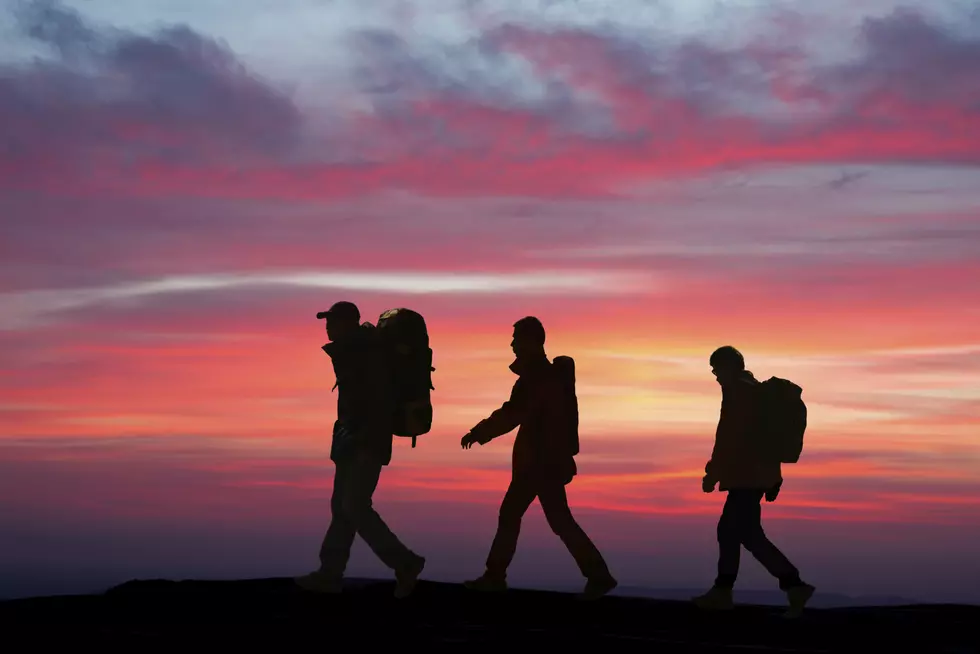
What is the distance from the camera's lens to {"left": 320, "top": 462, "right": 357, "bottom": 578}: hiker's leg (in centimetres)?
1385

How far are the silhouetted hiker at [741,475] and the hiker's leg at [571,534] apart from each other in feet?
3.55

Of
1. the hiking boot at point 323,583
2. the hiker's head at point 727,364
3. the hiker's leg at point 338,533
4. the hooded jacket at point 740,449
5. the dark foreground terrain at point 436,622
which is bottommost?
the dark foreground terrain at point 436,622

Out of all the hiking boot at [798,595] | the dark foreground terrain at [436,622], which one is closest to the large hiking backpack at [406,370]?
the dark foreground terrain at [436,622]

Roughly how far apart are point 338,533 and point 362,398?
134 centimetres

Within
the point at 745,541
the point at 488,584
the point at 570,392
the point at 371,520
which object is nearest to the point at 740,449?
the point at 745,541

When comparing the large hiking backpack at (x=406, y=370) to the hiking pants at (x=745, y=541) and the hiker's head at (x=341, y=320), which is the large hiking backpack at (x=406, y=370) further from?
the hiking pants at (x=745, y=541)

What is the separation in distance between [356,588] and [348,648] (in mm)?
4604

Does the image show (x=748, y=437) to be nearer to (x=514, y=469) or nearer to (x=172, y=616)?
(x=514, y=469)

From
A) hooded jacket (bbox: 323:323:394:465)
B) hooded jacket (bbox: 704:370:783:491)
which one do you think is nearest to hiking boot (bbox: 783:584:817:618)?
hooded jacket (bbox: 704:370:783:491)

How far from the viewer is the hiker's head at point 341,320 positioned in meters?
13.9

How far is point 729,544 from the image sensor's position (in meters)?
13.9

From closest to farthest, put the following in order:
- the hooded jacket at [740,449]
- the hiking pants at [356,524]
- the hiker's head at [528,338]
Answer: the hiking pants at [356,524] < the hooded jacket at [740,449] < the hiker's head at [528,338]

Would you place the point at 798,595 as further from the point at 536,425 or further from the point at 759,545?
the point at 536,425

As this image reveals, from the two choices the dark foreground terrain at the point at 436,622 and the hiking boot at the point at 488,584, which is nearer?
the dark foreground terrain at the point at 436,622
